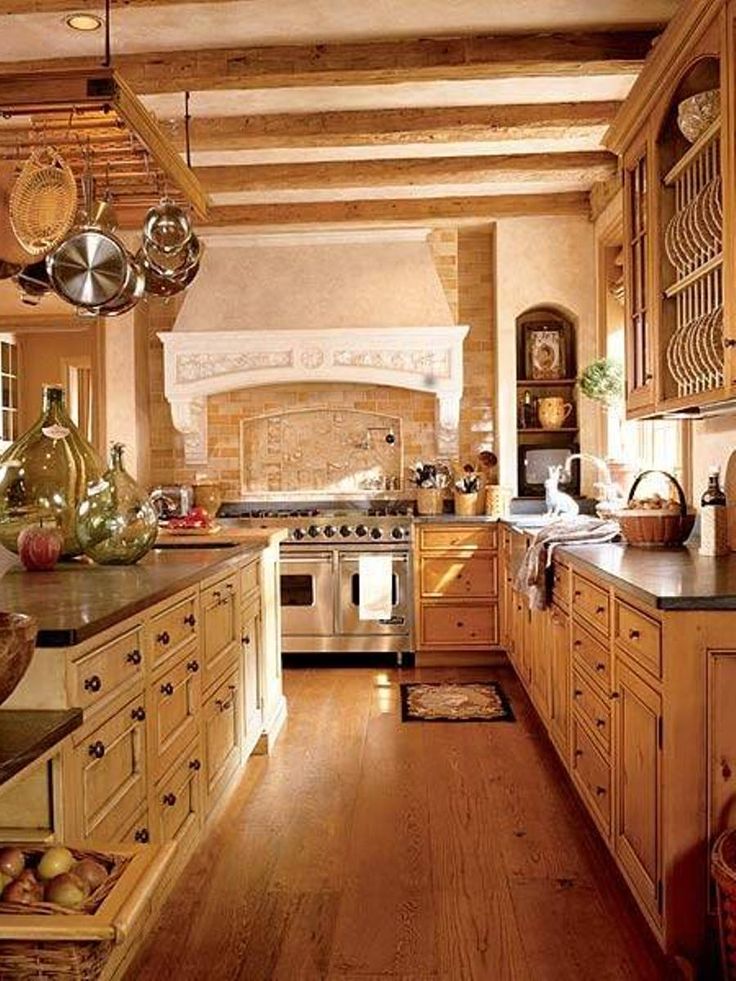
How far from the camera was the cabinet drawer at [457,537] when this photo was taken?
5.96 m

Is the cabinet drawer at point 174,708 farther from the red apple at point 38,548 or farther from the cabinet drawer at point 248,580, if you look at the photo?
the cabinet drawer at point 248,580

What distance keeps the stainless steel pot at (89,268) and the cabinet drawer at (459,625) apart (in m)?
3.25

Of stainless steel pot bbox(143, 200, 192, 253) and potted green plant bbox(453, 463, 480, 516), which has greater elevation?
stainless steel pot bbox(143, 200, 192, 253)

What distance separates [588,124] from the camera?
4738 mm

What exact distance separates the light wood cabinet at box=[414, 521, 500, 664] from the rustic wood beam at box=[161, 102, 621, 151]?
2328 mm

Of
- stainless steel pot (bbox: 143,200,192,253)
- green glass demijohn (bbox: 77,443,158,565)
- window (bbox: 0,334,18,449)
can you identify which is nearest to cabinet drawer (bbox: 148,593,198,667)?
green glass demijohn (bbox: 77,443,158,565)

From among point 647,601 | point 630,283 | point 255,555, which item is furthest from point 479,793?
point 630,283

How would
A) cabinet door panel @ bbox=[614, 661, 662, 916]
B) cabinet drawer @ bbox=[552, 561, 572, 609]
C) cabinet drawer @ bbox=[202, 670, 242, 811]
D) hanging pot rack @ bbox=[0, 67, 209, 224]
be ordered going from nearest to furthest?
1. cabinet door panel @ bbox=[614, 661, 662, 916]
2. hanging pot rack @ bbox=[0, 67, 209, 224]
3. cabinet drawer @ bbox=[202, 670, 242, 811]
4. cabinet drawer @ bbox=[552, 561, 572, 609]

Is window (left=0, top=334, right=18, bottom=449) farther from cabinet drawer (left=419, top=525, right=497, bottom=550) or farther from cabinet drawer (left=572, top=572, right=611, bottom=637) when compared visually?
cabinet drawer (left=572, top=572, right=611, bottom=637)

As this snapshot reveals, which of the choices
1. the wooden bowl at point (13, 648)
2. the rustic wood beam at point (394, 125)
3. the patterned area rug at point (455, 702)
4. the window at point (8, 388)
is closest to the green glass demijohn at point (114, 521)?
the wooden bowl at point (13, 648)

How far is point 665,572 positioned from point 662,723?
0.59 metres

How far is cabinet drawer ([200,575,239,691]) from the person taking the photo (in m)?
3.06

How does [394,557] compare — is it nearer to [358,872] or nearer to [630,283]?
[630,283]

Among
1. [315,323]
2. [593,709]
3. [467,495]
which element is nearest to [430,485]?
[467,495]
